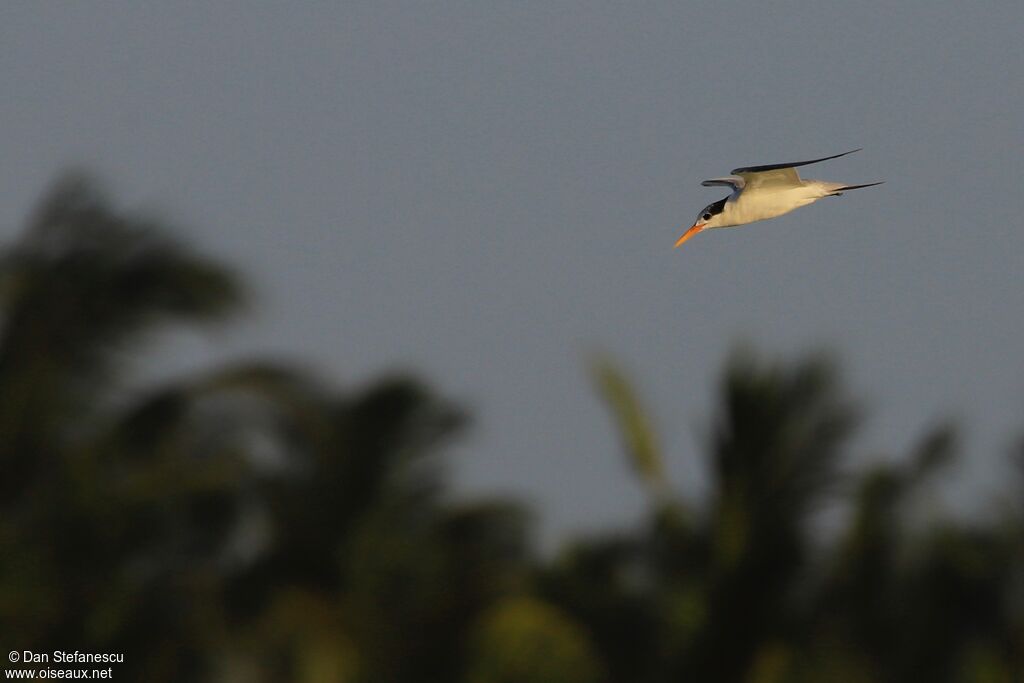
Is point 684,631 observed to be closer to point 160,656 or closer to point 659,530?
point 659,530

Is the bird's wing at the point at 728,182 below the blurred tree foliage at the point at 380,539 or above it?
above

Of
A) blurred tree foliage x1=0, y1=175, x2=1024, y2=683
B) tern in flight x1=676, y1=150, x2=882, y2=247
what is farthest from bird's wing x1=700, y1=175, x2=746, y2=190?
blurred tree foliage x1=0, y1=175, x2=1024, y2=683

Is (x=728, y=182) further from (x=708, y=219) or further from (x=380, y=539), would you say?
(x=380, y=539)

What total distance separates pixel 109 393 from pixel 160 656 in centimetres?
200

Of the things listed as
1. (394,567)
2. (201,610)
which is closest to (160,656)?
(201,610)

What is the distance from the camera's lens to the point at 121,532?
10.5 m

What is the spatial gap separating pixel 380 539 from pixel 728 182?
7.31 meters

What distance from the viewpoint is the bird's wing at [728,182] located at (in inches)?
665

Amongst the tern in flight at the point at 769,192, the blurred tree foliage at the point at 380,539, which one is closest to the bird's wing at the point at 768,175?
the tern in flight at the point at 769,192

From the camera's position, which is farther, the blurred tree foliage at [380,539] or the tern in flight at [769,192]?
the tern in flight at [769,192]

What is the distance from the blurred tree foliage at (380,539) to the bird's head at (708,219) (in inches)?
266

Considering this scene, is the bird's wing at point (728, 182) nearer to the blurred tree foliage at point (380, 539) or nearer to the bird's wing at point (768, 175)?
the bird's wing at point (768, 175)

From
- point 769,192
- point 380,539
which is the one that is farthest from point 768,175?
point 380,539

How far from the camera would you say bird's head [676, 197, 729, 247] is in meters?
18.0
